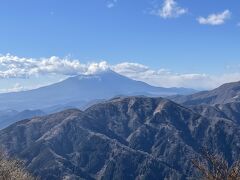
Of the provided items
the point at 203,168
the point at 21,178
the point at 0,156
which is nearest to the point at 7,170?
the point at 21,178

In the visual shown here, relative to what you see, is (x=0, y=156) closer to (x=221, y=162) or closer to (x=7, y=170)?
(x=7, y=170)

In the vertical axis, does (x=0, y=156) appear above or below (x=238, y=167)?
below

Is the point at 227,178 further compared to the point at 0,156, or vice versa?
the point at 0,156

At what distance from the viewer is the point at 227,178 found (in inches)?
910

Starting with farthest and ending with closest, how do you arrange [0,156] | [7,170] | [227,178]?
1. [0,156]
2. [7,170]
3. [227,178]

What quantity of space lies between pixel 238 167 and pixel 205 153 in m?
2.07

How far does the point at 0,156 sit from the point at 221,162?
73.9 meters

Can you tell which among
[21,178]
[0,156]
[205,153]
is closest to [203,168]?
[205,153]

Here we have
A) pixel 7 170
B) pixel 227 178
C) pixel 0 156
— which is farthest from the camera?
pixel 0 156

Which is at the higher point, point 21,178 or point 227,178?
point 227,178

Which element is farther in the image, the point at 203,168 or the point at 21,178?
the point at 21,178

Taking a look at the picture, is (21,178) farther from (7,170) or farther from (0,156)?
(0,156)

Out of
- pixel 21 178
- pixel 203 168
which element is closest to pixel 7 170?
pixel 21 178

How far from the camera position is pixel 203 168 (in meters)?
23.5
